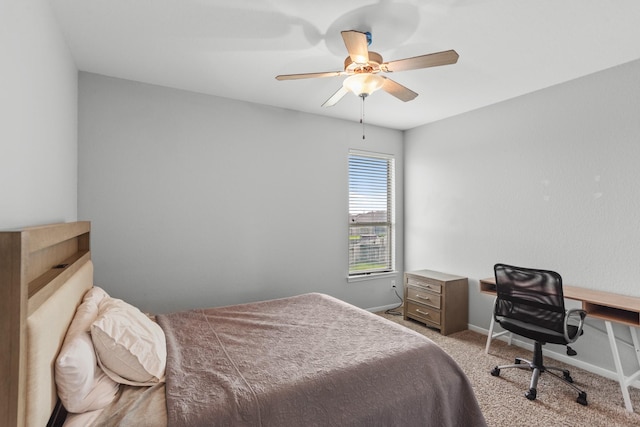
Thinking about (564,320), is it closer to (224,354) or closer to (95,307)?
(224,354)

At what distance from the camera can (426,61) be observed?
1857mm

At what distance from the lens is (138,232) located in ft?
9.52

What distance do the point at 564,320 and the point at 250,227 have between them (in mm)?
2870

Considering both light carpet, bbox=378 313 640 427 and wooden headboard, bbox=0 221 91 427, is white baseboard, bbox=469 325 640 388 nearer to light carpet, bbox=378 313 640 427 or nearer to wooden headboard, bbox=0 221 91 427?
light carpet, bbox=378 313 640 427

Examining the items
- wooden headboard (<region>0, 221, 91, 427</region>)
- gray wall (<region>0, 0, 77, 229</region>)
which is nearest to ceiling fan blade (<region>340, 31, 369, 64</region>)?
gray wall (<region>0, 0, 77, 229</region>)

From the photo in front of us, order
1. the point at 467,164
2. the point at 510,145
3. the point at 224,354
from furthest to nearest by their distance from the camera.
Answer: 1. the point at 467,164
2. the point at 510,145
3. the point at 224,354

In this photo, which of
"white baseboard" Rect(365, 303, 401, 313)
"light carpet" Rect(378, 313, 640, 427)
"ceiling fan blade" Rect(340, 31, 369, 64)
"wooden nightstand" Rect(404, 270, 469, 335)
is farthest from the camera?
"white baseboard" Rect(365, 303, 401, 313)

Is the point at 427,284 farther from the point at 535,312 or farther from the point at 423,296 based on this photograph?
the point at 535,312

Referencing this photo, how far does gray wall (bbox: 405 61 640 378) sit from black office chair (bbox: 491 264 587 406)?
0.58 metres

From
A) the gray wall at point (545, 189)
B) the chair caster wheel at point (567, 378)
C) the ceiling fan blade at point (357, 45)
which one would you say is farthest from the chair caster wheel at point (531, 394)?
the ceiling fan blade at point (357, 45)

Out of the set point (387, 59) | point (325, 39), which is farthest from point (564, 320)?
point (325, 39)

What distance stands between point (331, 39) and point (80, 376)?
2353mm

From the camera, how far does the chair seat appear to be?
2342mm

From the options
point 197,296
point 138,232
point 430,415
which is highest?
point 138,232
